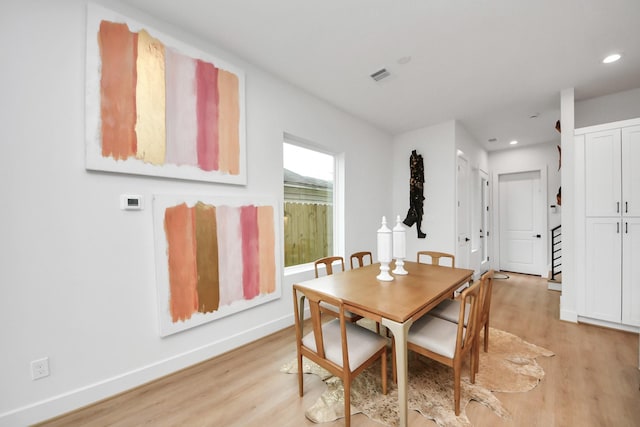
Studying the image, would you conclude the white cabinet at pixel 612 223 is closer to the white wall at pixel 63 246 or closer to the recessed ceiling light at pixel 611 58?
the recessed ceiling light at pixel 611 58

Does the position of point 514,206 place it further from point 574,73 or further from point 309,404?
point 309,404

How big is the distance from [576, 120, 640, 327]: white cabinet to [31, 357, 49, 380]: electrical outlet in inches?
189

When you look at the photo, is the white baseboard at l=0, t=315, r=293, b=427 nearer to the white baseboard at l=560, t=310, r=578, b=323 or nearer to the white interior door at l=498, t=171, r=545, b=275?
the white baseboard at l=560, t=310, r=578, b=323

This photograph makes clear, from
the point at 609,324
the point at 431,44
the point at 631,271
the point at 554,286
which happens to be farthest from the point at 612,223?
the point at 431,44

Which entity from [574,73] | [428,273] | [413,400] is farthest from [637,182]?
[413,400]

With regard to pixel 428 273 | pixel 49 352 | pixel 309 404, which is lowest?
pixel 309 404

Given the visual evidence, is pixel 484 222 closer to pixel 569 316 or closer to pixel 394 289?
pixel 569 316

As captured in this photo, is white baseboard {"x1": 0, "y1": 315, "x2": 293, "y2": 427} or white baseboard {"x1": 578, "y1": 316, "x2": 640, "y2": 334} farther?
white baseboard {"x1": 578, "y1": 316, "x2": 640, "y2": 334}

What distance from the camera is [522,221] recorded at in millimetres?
5219

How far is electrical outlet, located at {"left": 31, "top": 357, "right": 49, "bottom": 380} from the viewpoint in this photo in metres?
1.42

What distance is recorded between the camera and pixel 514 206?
5.32 m

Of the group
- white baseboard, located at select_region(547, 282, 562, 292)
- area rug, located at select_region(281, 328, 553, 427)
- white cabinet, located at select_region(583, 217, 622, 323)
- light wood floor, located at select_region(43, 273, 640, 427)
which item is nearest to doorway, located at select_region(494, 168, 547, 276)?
white baseboard, located at select_region(547, 282, 562, 292)

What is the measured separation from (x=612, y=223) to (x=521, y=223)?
2.93 meters

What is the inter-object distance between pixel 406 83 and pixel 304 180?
165 centimetres
